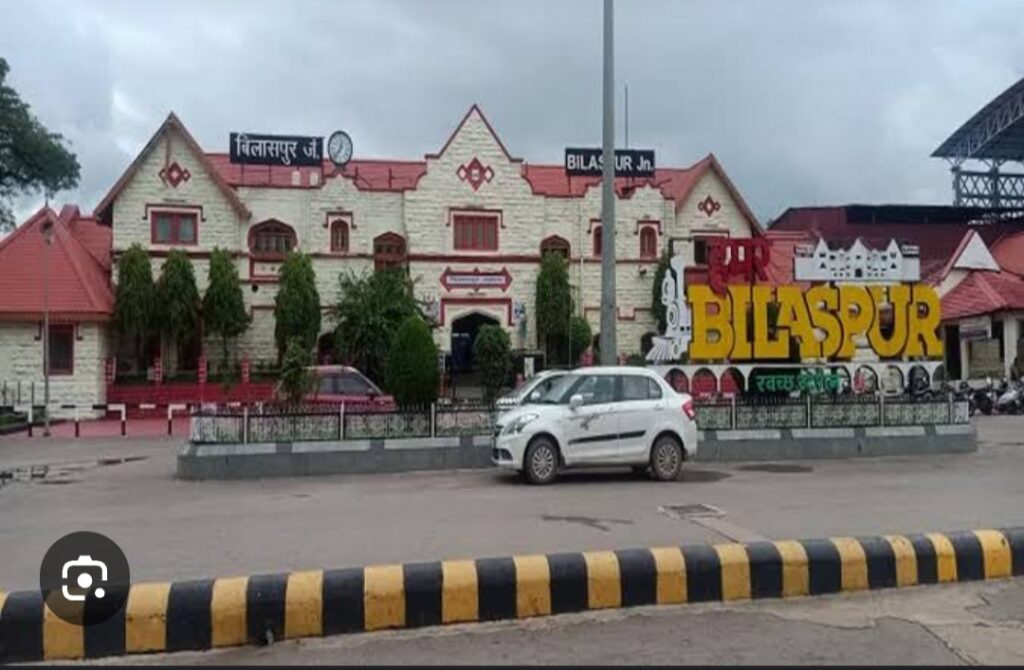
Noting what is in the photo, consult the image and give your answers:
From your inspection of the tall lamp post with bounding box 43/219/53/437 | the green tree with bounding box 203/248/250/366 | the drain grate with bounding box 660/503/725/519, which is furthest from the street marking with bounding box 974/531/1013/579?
the green tree with bounding box 203/248/250/366

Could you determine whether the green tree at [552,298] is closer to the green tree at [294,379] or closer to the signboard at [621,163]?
the signboard at [621,163]

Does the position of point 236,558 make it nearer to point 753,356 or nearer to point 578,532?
point 578,532

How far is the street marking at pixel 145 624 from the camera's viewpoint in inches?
257

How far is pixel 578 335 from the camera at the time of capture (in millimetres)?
36906

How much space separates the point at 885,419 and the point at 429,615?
14.2 meters

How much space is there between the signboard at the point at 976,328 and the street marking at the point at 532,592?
121ft

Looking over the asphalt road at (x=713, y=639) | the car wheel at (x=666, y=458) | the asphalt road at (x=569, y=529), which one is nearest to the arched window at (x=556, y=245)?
the asphalt road at (x=569, y=529)

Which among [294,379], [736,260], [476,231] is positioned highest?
[476,231]

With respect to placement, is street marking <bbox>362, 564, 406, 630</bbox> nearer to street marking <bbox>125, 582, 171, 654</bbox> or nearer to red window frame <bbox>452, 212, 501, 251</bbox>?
street marking <bbox>125, 582, 171, 654</bbox>

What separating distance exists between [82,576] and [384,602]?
7.69ft

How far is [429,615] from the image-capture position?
702cm

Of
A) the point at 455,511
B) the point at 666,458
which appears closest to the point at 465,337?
the point at 666,458

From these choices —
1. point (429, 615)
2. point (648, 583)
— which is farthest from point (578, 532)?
point (429, 615)

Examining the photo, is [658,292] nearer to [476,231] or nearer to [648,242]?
[648,242]
